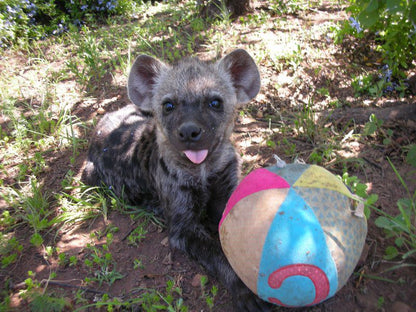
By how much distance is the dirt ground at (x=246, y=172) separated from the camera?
2266 millimetres

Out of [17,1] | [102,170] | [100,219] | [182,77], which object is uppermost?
[17,1]

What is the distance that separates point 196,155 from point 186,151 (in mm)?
100

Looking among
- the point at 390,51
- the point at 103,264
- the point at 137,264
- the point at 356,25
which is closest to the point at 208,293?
the point at 137,264

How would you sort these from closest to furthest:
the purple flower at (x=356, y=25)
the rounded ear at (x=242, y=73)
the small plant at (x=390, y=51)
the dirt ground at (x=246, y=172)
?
the dirt ground at (x=246, y=172)
the rounded ear at (x=242, y=73)
the small plant at (x=390, y=51)
the purple flower at (x=356, y=25)

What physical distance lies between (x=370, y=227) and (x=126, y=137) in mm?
2789

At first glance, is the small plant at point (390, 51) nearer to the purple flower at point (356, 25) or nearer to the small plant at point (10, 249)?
the purple flower at point (356, 25)

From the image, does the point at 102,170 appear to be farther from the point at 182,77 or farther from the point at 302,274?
the point at 302,274

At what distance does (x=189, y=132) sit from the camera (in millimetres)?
2654

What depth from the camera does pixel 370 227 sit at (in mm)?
2635

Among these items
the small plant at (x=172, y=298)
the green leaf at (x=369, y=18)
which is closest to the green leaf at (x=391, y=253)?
the small plant at (x=172, y=298)

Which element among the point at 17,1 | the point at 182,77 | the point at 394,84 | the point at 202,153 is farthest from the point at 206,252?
the point at 17,1

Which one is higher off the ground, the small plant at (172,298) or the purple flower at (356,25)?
the purple flower at (356,25)

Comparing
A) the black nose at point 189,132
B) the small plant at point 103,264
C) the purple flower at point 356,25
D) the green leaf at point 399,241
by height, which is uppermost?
the purple flower at point 356,25

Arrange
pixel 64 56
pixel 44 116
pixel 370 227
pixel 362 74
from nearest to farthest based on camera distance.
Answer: pixel 370 227 → pixel 362 74 → pixel 44 116 → pixel 64 56
